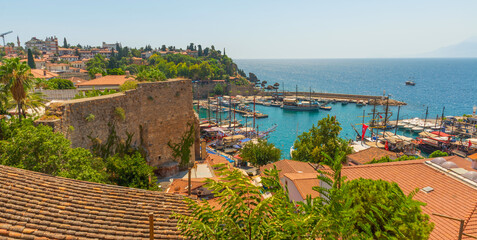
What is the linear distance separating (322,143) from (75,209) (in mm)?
29299

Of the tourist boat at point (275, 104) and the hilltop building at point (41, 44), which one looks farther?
the hilltop building at point (41, 44)

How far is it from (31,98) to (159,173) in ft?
32.7

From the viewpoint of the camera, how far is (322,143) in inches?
1291

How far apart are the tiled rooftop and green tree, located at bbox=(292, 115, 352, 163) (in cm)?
2537

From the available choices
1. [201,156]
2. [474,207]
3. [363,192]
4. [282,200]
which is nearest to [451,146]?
[201,156]

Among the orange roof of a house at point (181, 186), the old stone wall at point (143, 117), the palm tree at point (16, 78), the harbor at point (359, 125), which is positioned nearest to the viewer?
the palm tree at point (16, 78)

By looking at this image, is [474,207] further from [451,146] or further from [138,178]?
[451,146]

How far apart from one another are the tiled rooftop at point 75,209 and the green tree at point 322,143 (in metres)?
25.4

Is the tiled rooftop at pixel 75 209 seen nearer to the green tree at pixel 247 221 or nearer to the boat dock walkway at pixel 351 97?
the green tree at pixel 247 221

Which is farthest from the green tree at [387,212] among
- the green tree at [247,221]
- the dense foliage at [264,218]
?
the green tree at [247,221]

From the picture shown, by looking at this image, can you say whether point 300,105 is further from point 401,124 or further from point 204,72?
point 204,72

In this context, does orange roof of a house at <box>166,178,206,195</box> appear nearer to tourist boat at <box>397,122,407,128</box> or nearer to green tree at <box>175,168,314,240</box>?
green tree at <box>175,168,314,240</box>

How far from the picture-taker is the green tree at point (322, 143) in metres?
31.1

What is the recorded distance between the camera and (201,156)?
99.4ft
